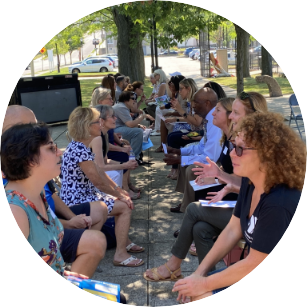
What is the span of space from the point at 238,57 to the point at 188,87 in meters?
0.82

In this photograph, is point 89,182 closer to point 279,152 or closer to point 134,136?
point 279,152

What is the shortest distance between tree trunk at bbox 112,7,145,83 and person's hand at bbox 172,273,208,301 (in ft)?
16.3

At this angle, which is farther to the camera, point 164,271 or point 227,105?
point 227,105

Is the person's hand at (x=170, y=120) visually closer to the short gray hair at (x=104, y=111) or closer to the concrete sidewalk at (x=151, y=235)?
the concrete sidewalk at (x=151, y=235)

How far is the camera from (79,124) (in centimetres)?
304

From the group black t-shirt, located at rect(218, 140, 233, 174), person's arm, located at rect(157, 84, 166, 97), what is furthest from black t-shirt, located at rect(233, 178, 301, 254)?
person's arm, located at rect(157, 84, 166, 97)

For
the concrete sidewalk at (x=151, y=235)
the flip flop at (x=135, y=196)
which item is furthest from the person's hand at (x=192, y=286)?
the flip flop at (x=135, y=196)

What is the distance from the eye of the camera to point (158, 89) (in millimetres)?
7812

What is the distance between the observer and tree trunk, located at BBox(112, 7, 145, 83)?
635cm

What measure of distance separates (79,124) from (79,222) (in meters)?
0.84

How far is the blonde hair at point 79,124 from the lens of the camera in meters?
3.00

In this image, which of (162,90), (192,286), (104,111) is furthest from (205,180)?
(162,90)

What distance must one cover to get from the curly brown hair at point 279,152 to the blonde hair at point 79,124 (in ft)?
5.21

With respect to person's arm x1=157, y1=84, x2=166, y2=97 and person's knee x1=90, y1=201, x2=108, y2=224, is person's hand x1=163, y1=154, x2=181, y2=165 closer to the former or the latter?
person's knee x1=90, y1=201, x2=108, y2=224
